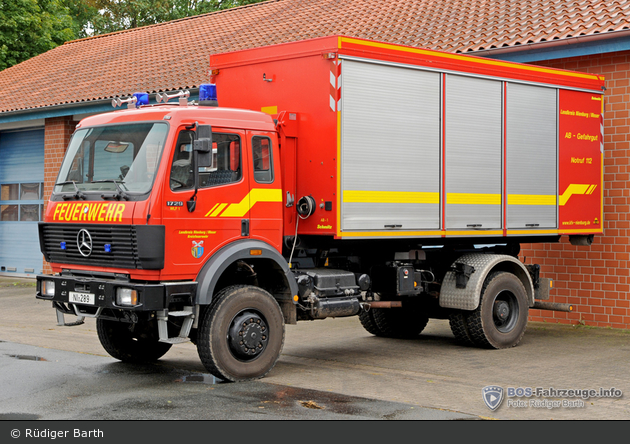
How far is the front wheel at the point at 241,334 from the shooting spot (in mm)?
8305

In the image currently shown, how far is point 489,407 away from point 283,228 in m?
3.15

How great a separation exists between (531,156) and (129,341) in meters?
5.89

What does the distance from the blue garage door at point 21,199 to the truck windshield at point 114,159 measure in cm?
1233

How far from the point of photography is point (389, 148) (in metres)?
9.60

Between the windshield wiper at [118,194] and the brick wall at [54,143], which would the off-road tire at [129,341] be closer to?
the windshield wiper at [118,194]

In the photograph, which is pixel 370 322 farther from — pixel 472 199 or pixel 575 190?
pixel 575 190

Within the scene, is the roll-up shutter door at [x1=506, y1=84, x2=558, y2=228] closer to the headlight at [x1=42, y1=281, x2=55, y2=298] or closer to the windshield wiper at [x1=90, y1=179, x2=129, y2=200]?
the windshield wiper at [x1=90, y1=179, x2=129, y2=200]

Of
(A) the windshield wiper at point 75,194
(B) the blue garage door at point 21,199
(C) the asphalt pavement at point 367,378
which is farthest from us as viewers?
(B) the blue garage door at point 21,199

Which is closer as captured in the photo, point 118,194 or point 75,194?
point 118,194

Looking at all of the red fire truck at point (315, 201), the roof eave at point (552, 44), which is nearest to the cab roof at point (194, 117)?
the red fire truck at point (315, 201)

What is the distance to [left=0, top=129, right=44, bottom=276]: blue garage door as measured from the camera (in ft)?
68.6

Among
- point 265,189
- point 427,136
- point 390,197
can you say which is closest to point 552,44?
point 427,136

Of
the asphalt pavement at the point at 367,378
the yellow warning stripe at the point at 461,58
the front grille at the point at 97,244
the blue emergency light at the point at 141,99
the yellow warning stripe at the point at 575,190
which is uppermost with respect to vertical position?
the yellow warning stripe at the point at 461,58

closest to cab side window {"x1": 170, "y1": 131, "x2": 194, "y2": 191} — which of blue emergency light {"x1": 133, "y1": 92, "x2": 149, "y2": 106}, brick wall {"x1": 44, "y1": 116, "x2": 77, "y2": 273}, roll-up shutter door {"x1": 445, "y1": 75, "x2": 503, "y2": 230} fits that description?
blue emergency light {"x1": 133, "y1": 92, "x2": 149, "y2": 106}
